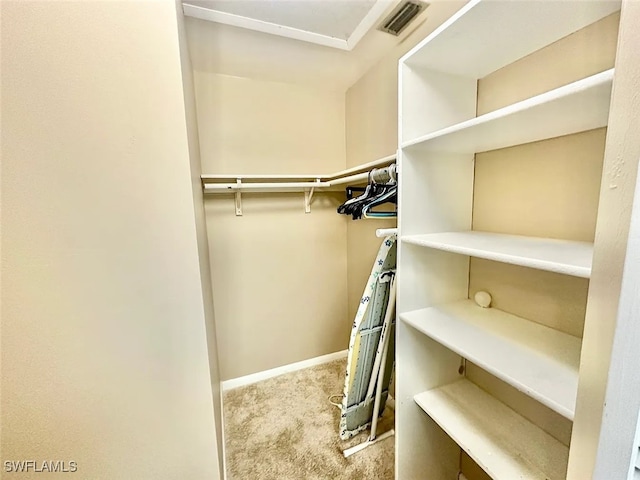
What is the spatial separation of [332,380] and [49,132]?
86.3 inches

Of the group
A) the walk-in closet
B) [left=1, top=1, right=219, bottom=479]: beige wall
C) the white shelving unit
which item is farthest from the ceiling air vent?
[left=1, top=1, right=219, bottom=479]: beige wall

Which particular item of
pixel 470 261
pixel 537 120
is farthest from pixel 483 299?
pixel 537 120

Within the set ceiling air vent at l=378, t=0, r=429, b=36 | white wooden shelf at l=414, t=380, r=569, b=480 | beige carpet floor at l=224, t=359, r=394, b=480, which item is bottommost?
beige carpet floor at l=224, t=359, r=394, b=480

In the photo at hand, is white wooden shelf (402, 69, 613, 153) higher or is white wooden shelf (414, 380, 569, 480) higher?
white wooden shelf (402, 69, 613, 153)

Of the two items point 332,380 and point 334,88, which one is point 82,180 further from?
point 332,380

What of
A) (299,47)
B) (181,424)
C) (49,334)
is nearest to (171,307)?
(49,334)

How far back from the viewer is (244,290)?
2.04m

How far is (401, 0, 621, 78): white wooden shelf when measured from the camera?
730 millimetres

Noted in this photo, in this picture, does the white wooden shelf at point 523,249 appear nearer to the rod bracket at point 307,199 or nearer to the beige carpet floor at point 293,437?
the rod bracket at point 307,199

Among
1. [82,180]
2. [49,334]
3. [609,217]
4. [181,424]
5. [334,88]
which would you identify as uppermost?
[334,88]

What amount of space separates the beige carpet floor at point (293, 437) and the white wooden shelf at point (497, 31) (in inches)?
78.4

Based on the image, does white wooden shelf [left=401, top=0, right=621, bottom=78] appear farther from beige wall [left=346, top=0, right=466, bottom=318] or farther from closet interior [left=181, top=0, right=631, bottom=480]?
beige wall [left=346, top=0, right=466, bottom=318]

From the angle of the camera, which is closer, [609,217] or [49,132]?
[609,217]

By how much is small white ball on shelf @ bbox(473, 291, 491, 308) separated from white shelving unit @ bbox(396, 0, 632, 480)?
0.03m
